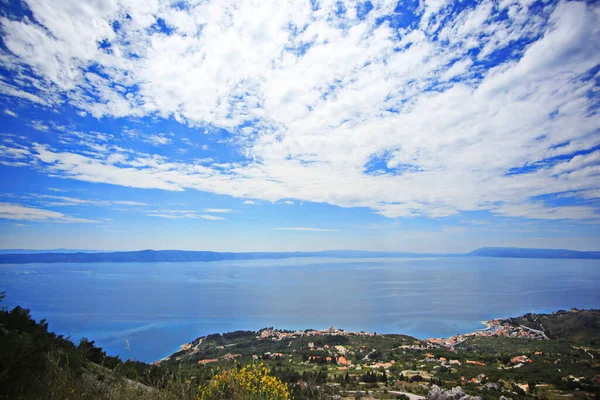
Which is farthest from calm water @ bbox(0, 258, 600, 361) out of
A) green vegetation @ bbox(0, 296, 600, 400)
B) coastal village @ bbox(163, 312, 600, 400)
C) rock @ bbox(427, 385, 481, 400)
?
rock @ bbox(427, 385, 481, 400)

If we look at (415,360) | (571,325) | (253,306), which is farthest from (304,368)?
(253,306)

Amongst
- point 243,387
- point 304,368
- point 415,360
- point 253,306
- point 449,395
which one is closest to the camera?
point 243,387

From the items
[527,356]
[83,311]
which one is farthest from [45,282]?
[527,356]

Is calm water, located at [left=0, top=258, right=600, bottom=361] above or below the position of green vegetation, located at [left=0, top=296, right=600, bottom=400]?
below

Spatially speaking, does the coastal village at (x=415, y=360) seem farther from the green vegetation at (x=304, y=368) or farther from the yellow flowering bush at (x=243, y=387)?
the yellow flowering bush at (x=243, y=387)

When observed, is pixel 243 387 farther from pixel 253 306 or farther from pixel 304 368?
pixel 253 306

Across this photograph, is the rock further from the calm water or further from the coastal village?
the calm water

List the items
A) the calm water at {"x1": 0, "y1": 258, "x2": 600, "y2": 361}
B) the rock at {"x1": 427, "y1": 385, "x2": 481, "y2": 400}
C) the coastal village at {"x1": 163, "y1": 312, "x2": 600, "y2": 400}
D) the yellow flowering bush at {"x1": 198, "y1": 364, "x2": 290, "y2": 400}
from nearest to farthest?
the yellow flowering bush at {"x1": 198, "y1": 364, "x2": 290, "y2": 400} → the rock at {"x1": 427, "y1": 385, "x2": 481, "y2": 400} → the coastal village at {"x1": 163, "y1": 312, "x2": 600, "y2": 400} → the calm water at {"x1": 0, "y1": 258, "x2": 600, "y2": 361}

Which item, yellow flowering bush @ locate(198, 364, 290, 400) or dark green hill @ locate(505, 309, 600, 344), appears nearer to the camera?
yellow flowering bush @ locate(198, 364, 290, 400)

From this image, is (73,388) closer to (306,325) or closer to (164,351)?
(164,351)

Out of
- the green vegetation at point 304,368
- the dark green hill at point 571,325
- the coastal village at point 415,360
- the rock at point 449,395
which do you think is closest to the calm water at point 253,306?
the dark green hill at point 571,325
